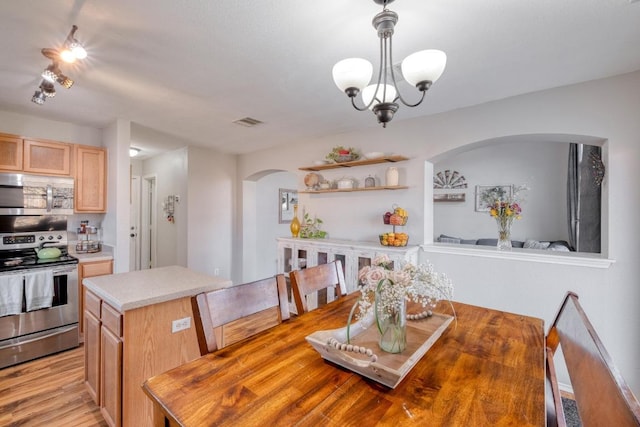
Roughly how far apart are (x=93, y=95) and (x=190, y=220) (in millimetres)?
2165

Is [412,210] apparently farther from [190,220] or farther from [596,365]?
[190,220]

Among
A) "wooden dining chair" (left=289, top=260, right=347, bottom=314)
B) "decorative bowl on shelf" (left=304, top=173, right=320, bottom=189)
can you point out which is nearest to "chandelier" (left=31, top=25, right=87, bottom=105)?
"wooden dining chair" (left=289, top=260, right=347, bottom=314)

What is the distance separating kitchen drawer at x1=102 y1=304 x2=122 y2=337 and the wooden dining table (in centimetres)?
90

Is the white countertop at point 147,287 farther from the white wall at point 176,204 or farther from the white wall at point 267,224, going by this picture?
the white wall at point 267,224

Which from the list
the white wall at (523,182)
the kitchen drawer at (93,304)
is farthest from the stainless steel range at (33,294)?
the white wall at (523,182)

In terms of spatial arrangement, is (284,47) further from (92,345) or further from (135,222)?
(135,222)

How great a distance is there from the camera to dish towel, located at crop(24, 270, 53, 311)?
8.45 feet

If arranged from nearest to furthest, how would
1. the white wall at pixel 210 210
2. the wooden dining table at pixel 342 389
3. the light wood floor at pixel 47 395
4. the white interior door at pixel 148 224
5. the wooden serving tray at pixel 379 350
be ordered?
the wooden dining table at pixel 342 389, the wooden serving tray at pixel 379 350, the light wood floor at pixel 47 395, the white wall at pixel 210 210, the white interior door at pixel 148 224

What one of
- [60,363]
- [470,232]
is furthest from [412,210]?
[60,363]

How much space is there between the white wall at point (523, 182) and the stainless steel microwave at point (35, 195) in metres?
5.32

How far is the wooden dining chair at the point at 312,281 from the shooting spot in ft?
5.26

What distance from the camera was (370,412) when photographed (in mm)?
792

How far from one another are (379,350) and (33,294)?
3.26 metres

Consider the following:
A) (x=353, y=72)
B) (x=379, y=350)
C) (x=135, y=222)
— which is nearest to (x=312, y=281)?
(x=379, y=350)
